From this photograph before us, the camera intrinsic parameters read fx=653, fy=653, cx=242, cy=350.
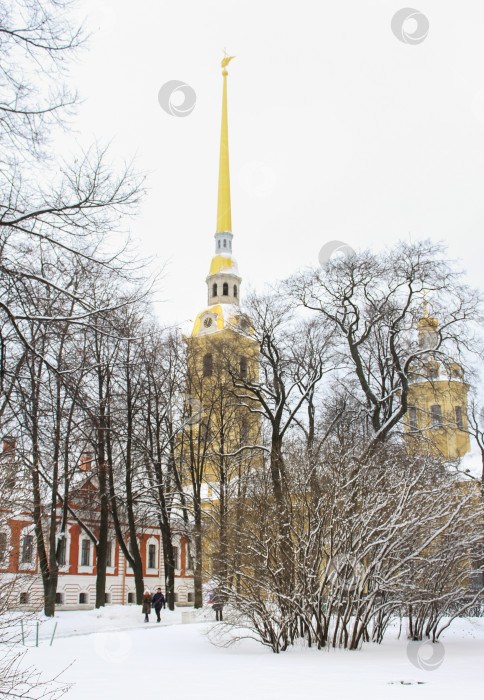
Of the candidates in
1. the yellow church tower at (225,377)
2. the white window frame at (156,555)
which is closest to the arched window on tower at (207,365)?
the yellow church tower at (225,377)

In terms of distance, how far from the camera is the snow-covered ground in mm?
9555

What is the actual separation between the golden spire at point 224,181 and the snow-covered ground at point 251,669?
5141 cm

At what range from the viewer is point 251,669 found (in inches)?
463

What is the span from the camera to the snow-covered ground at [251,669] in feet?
31.3

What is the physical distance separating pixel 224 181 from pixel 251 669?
57591 millimetres

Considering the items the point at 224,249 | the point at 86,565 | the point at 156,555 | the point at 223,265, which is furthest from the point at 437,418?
the point at 224,249

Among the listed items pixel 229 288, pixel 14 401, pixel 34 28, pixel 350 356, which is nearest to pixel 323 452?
pixel 350 356

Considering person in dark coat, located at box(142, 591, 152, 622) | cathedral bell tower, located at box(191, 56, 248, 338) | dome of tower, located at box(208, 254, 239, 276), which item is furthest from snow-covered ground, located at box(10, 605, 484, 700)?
dome of tower, located at box(208, 254, 239, 276)

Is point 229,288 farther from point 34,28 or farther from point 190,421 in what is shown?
point 34,28

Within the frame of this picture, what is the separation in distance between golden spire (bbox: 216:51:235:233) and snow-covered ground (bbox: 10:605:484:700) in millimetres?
51413

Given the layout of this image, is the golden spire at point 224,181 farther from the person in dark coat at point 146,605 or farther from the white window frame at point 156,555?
the person in dark coat at point 146,605

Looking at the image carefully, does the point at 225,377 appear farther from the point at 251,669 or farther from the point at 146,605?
the point at 251,669

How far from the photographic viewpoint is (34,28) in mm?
7047

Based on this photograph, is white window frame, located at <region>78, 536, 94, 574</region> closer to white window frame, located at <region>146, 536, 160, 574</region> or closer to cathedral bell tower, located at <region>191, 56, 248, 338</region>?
white window frame, located at <region>146, 536, 160, 574</region>
